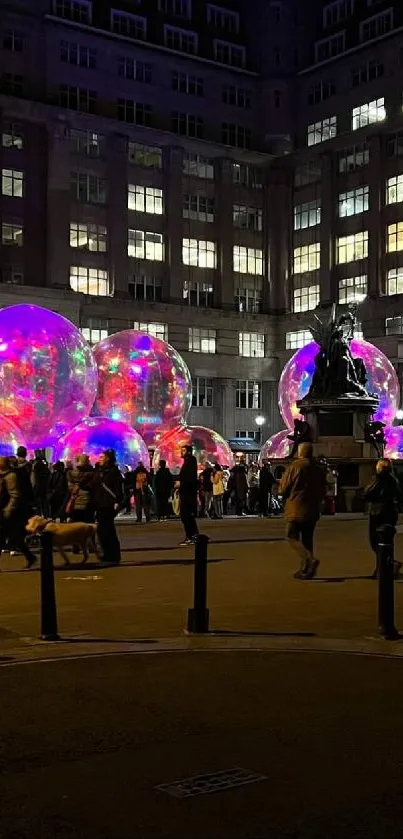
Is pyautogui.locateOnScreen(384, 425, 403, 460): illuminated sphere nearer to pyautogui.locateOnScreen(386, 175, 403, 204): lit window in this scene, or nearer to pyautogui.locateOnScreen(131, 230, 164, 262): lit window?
pyautogui.locateOnScreen(386, 175, 403, 204): lit window

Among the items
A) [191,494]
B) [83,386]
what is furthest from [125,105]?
[191,494]

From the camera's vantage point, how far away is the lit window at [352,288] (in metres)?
71.1

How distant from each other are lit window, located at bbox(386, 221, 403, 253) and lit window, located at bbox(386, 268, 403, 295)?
1.36 m

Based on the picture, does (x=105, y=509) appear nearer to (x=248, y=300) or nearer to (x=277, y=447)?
(x=277, y=447)

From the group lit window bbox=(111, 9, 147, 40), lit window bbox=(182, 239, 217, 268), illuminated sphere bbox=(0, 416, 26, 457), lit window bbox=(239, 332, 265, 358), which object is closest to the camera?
illuminated sphere bbox=(0, 416, 26, 457)

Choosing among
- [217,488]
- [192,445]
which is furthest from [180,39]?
[217,488]

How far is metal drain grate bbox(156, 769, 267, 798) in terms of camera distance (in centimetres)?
519

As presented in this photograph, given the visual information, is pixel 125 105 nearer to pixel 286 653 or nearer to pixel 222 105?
pixel 222 105

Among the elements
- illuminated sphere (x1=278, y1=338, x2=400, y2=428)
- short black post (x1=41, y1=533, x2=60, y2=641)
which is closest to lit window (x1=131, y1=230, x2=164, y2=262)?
illuminated sphere (x1=278, y1=338, x2=400, y2=428)

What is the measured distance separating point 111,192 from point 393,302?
19185mm

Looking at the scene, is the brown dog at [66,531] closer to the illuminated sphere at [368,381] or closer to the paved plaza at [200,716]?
the paved plaza at [200,716]

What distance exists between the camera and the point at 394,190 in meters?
69.7

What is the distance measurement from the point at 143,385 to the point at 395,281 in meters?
39.8

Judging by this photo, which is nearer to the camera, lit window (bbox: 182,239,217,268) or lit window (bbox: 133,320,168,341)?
lit window (bbox: 133,320,168,341)
